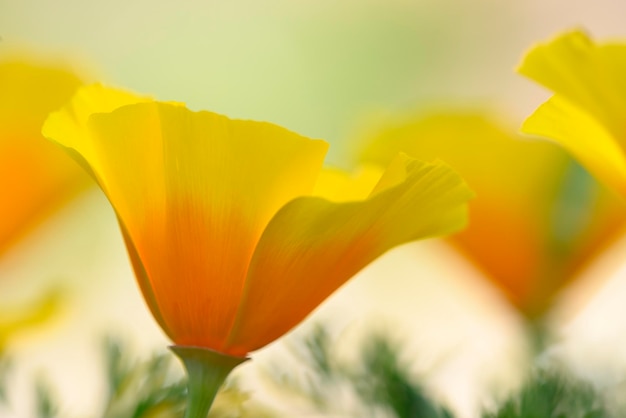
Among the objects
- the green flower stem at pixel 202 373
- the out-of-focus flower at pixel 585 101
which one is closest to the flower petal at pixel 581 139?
the out-of-focus flower at pixel 585 101

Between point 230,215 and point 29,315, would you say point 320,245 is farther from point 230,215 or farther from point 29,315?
point 29,315

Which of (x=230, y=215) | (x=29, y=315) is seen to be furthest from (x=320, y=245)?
(x=29, y=315)

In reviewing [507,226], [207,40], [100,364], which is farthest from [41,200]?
[207,40]

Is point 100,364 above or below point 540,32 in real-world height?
below

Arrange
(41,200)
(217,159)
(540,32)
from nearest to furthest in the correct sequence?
(217,159) < (41,200) < (540,32)

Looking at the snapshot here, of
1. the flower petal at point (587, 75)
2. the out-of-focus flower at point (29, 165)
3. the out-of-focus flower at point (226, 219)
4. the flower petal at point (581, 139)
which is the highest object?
the flower petal at point (587, 75)

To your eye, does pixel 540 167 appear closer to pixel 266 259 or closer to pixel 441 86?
→ pixel 266 259

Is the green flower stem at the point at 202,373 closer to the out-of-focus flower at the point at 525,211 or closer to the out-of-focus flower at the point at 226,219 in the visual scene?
the out-of-focus flower at the point at 226,219
